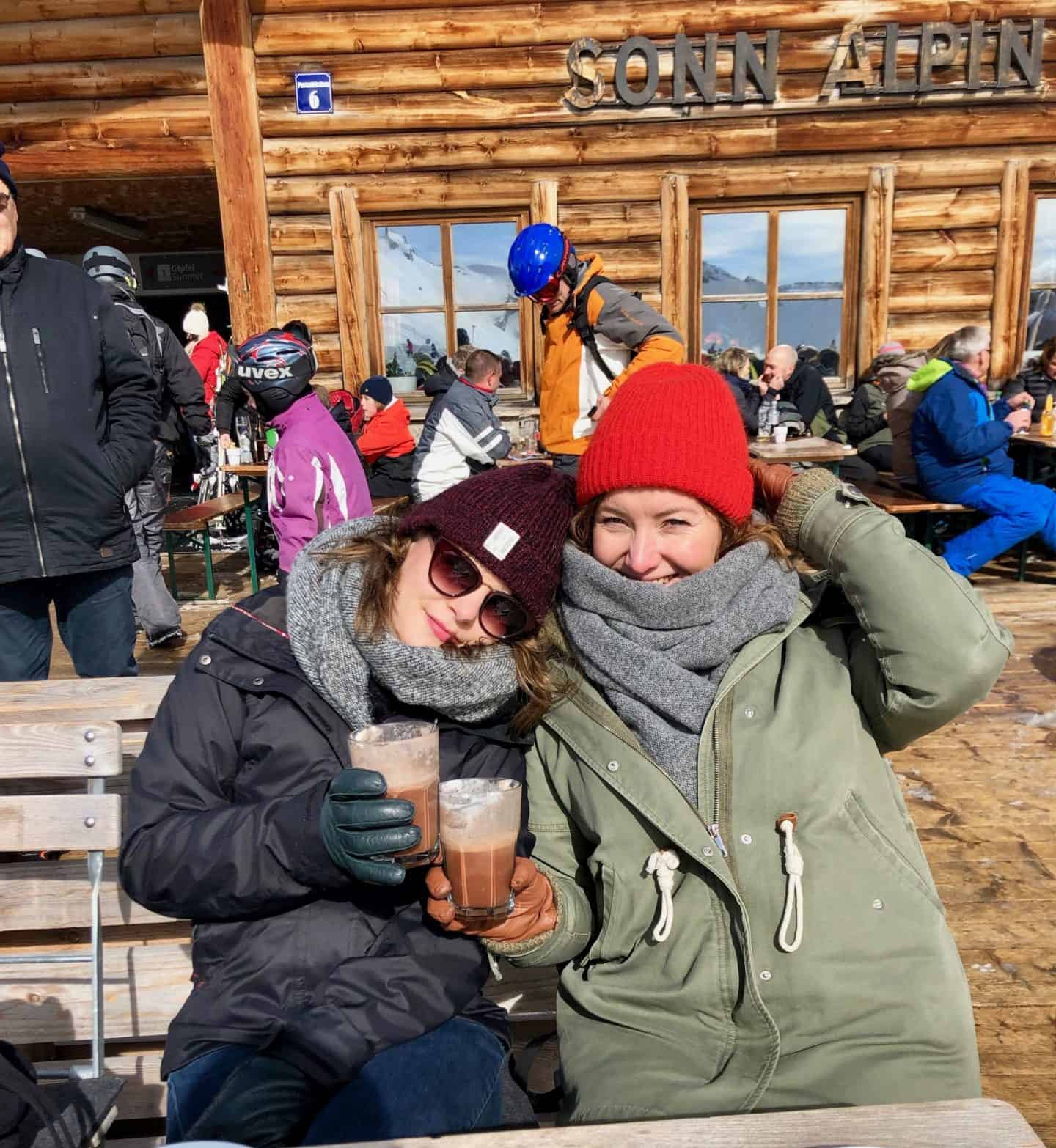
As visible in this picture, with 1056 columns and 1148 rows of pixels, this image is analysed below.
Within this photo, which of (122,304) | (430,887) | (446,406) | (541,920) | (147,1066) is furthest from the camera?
(446,406)

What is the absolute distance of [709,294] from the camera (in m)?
7.87

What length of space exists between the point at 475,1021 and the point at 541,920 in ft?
0.93

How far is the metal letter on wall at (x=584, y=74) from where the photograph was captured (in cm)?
712

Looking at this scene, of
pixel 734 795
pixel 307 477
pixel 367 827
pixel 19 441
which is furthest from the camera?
pixel 307 477

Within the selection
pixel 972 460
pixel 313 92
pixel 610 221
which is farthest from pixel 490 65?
pixel 972 460

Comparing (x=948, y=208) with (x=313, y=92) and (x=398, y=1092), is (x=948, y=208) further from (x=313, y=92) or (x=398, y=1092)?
(x=398, y=1092)

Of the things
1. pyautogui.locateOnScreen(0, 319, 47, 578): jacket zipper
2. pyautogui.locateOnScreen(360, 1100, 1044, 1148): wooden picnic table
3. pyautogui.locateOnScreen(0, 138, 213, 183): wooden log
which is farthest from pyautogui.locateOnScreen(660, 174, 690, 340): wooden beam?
pyautogui.locateOnScreen(360, 1100, 1044, 1148): wooden picnic table

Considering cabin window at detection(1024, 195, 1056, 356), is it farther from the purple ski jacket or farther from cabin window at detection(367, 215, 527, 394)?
the purple ski jacket

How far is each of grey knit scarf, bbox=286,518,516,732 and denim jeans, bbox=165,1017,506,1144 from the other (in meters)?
0.58

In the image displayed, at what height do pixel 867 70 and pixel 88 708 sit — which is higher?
pixel 867 70

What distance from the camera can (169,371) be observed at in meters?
4.96

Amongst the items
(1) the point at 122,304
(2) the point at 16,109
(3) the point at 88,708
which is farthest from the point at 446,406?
(2) the point at 16,109

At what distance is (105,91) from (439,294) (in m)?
3.20

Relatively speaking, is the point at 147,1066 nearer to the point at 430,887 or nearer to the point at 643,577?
the point at 430,887
